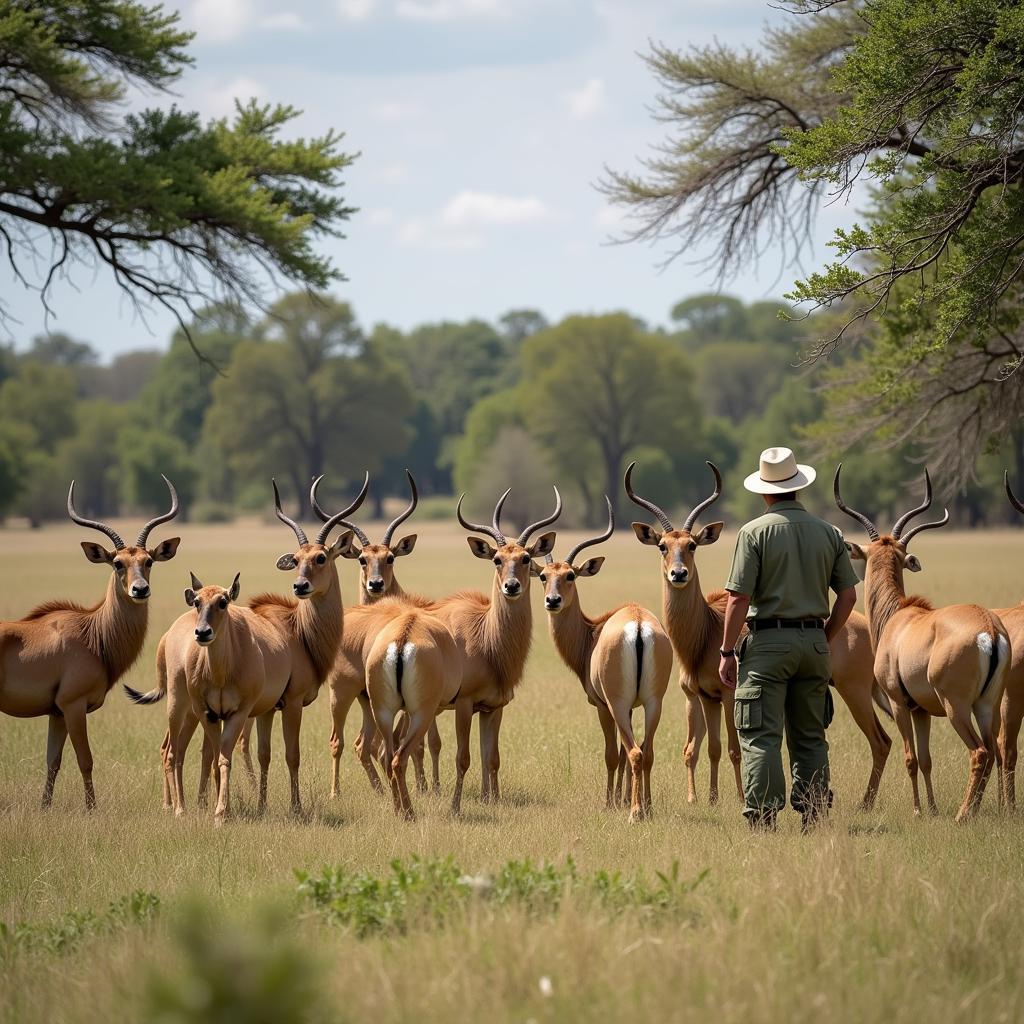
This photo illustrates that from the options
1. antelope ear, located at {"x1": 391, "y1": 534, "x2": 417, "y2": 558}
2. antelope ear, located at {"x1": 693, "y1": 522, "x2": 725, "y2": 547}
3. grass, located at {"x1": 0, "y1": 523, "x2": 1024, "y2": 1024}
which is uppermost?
antelope ear, located at {"x1": 693, "y1": 522, "x2": 725, "y2": 547}

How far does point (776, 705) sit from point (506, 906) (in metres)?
2.87

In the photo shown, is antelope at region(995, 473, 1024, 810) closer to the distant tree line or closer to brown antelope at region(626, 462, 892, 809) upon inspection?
brown antelope at region(626, 462, 892, 809)

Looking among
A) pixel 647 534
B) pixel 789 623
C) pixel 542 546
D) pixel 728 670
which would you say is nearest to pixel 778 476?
pixel 789 623

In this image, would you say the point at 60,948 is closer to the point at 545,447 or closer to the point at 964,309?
the point at 964,309

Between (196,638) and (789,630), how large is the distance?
14.1 ft

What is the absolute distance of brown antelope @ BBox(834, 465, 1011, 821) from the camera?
970 cm

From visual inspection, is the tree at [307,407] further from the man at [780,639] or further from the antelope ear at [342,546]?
the man at [780,639]

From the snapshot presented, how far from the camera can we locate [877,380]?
18.2m

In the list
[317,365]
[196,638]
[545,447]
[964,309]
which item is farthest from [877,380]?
[317,365]

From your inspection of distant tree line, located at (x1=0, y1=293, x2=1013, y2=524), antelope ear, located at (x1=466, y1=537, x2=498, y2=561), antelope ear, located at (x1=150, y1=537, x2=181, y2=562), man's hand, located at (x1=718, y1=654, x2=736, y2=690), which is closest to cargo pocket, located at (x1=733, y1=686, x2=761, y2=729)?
man's hand, located at (x1=718, y1=654, x2=736, y2=690)

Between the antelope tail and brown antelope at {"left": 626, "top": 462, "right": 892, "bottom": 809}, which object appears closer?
brown antelope at {"left": 626, "top": 462, "right": 892, "bottom": 809}

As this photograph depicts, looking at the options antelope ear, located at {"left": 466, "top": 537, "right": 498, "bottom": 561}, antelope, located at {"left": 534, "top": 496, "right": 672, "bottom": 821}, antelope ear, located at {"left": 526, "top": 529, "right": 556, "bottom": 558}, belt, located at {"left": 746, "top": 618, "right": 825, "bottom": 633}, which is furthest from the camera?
antelope ear, located at {"left": 466, "top": 537, "right": 498, "bottom": 561}

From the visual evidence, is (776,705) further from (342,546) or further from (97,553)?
(97,553)

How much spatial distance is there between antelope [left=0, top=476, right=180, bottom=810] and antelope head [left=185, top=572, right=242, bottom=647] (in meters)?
0.59
